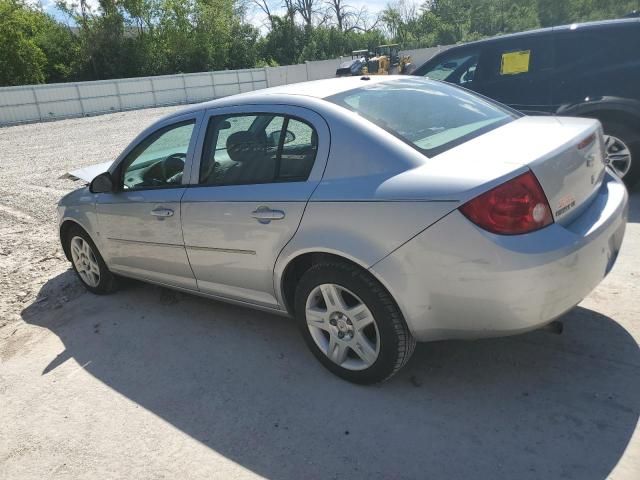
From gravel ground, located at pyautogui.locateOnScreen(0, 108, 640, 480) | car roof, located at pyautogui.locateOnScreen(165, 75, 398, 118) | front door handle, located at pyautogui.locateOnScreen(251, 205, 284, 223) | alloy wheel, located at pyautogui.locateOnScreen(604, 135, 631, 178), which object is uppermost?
car roof, located at pyautogui.locateOnScreen(165, 75, 398, 118)

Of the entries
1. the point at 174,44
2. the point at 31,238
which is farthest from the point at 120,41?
the point at 31,238

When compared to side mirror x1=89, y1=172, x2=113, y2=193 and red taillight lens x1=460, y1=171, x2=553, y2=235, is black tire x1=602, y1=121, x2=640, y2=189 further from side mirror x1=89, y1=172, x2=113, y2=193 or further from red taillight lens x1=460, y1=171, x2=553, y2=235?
side mirror x1=89, y1=172, x2=113, y2=193

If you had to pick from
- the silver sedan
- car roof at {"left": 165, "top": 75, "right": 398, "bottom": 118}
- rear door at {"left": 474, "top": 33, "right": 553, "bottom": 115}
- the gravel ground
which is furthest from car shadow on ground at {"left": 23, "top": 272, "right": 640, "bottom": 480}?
rear door at {"left": 474, "top": 33, "right": 553, "bottom": 115}

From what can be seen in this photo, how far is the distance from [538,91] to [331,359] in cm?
424

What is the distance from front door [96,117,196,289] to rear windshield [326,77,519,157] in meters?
1.26

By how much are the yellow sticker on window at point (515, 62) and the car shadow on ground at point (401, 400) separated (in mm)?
3496

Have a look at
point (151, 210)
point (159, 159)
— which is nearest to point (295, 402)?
point (151, 210)

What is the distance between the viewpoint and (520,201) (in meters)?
2.30

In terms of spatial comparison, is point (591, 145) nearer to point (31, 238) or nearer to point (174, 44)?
point (31, 238)

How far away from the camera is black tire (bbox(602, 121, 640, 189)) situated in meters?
5.25

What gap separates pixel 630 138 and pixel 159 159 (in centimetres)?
444

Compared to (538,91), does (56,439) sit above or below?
below

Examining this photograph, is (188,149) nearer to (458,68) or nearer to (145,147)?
(145,147)

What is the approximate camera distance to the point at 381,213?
8.22 ft
